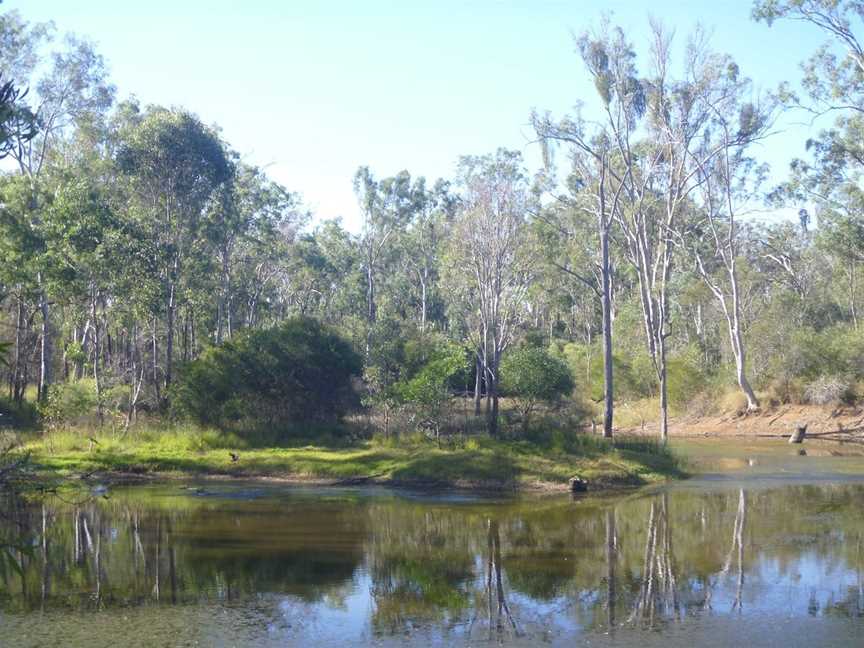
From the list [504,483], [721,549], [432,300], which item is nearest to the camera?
[721,549]

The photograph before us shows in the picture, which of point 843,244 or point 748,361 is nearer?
point 843,244

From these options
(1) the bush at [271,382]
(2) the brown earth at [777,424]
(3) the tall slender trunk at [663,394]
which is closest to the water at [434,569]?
(1) the bush at [271,382]

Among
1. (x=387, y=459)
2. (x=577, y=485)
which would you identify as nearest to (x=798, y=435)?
(x=577, y=485)

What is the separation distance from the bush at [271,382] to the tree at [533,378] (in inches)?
288

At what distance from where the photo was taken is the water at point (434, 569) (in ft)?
45.7

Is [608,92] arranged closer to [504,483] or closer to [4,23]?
[504,483]

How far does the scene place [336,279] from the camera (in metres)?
81.3

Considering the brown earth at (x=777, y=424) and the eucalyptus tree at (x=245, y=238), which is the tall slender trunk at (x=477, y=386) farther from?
the eucalyptus tree at (x=245, y=238)

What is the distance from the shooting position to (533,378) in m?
32.4

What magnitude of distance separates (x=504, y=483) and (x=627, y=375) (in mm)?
29186

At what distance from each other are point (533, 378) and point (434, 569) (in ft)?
47.8

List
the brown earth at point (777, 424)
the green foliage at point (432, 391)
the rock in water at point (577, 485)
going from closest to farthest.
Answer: the rock in water at point (577, 485)
the green foliage at point (432, 391)
the brown earth at point (777, 424)

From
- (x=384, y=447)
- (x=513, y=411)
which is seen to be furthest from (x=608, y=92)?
(x=384, y=447)

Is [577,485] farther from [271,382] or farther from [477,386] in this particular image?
[477,386]
